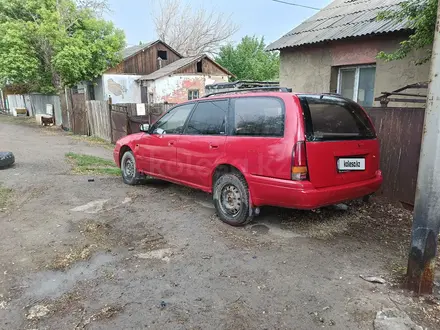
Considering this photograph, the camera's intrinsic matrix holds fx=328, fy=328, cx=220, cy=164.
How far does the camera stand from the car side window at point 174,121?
17.4ft

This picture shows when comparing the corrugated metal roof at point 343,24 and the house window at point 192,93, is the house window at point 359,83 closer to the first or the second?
the corrugated metal roof at point 343,24

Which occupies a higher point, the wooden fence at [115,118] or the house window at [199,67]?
the house window at [199,67]

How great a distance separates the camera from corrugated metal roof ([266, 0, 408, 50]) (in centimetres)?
700

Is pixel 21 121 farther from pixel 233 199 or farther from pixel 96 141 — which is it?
pixel 233 199

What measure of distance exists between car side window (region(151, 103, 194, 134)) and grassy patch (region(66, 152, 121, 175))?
99.7 inches

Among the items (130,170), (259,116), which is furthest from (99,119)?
(259,116)

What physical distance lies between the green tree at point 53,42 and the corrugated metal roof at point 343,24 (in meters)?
13.1

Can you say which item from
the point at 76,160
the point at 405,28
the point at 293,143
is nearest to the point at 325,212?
the point at 293,143

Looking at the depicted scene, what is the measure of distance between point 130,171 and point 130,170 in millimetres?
20

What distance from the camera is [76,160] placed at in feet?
30.8

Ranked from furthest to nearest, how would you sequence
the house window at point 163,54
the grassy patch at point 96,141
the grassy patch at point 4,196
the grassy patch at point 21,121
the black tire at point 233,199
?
the house window at point 163,54 → the grassy patch at point 21,121 → the grassy patch at point 96,141 → the grassy patch at point 4,196 → the black tire at point 233,199

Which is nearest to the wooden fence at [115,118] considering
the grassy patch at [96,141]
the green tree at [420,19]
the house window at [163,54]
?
the grassy patch at [96,141]

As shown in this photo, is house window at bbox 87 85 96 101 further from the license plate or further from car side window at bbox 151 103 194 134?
the license plate

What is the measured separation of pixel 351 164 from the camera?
3951mm
